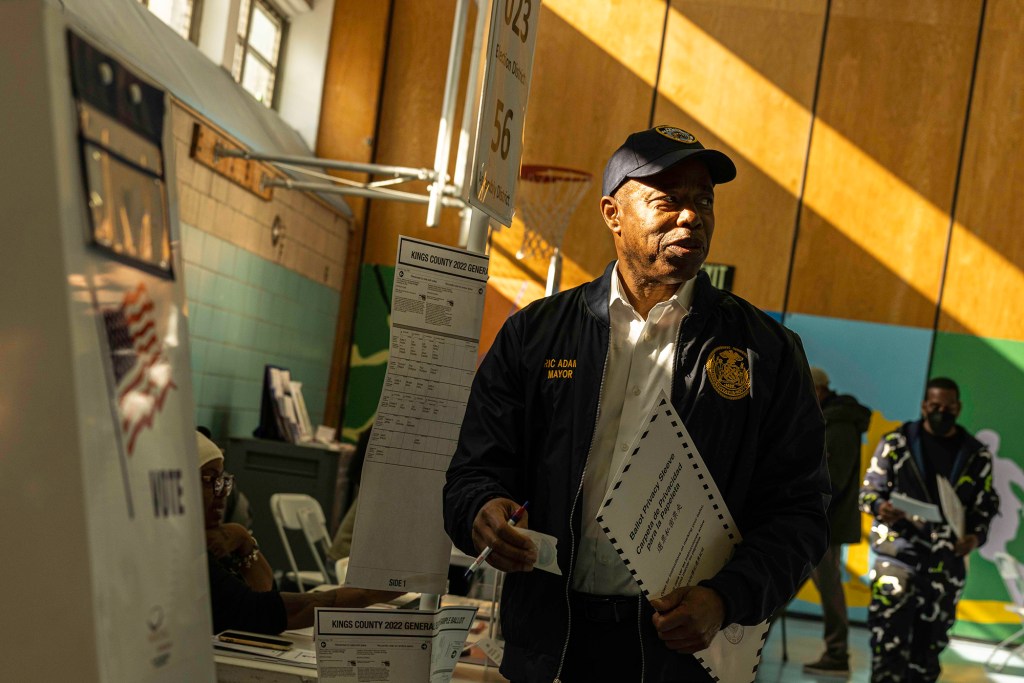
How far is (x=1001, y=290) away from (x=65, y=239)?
942 cm

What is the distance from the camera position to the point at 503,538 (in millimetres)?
1738

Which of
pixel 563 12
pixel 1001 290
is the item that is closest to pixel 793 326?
pixel 1001 290

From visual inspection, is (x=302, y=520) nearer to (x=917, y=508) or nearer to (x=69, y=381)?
(x=917, y=508)

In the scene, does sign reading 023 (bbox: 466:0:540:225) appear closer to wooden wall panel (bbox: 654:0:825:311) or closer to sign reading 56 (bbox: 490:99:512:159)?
sign reading 56 (bbox: 490:99:512:159)

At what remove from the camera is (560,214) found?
29.5 feet

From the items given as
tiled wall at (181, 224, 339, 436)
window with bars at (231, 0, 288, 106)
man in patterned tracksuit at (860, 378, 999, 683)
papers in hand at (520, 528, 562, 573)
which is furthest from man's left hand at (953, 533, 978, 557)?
window with bars at (231, 0, 288, 106)

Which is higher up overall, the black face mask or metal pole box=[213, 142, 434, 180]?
metal pole box=[213, 142, 434, 180]

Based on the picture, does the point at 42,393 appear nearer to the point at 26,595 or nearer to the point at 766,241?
the point at 26,595

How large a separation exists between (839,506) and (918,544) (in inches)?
43.1

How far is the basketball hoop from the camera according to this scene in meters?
8.73

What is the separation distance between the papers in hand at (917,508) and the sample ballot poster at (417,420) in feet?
13.4

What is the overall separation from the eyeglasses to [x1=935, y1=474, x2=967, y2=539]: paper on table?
163 inches

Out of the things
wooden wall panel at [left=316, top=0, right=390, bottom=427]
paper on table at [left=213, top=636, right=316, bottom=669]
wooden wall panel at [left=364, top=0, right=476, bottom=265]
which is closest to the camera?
paper on table at [left=213, top=636, right=316, bottom=669]

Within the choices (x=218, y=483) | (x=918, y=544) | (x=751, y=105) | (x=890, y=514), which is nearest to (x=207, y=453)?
(x=218, y=483)
